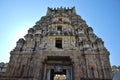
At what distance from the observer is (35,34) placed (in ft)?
65.7

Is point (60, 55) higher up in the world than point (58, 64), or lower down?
higher up

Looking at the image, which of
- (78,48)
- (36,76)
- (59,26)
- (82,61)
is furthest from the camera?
(59,26)

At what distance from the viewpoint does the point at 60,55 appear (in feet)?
55.9

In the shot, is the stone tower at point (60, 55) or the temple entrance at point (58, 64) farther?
the temple entrance at point (58, 64)

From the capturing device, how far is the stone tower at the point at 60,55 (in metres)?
15.3

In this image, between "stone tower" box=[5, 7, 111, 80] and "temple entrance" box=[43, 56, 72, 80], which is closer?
"stone tower" box=[5, 7, 111, 80]

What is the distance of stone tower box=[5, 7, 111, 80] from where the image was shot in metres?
15.3

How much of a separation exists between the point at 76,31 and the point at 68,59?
17.5 feet

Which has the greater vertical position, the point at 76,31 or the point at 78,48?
the point at 76,31

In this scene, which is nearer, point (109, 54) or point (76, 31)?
point (109, 54)

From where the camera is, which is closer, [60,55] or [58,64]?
[60,55]

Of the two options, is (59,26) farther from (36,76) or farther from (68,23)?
(36,76)

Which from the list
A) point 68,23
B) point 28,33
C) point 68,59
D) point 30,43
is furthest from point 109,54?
point 28,33

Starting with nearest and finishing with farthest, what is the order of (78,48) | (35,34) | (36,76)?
(36,76) < (78,48) < (35,34)
